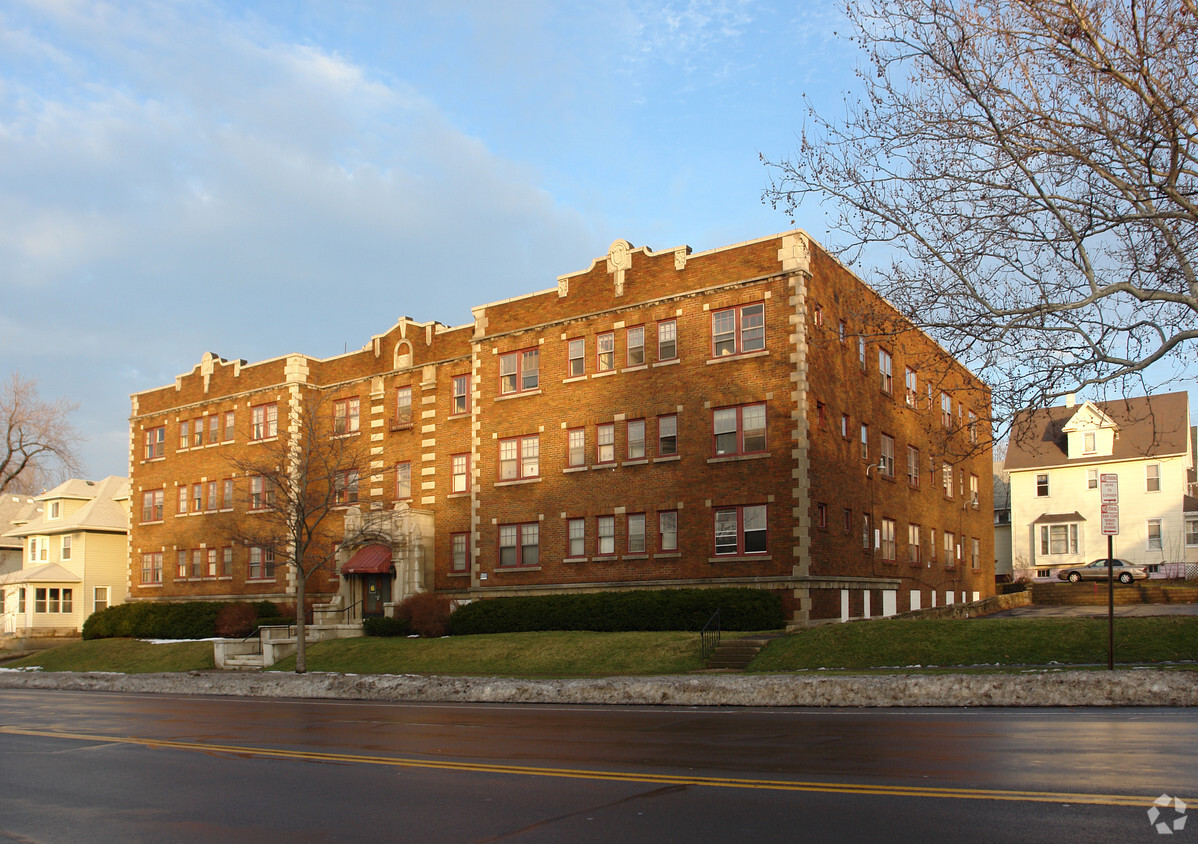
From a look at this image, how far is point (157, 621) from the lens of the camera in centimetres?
4472

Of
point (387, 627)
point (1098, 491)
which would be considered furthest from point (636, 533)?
point (1098, 491)

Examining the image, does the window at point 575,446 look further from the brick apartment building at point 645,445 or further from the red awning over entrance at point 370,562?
the red awning over entrance at point 370,562

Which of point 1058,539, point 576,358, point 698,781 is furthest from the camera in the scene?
point 1058,539

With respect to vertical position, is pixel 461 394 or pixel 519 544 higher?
pixel 461 394

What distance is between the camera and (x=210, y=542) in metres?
48.0

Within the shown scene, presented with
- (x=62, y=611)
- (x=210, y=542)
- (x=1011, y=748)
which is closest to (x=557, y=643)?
(x=1011, y=748)

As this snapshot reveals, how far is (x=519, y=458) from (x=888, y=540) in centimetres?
1384

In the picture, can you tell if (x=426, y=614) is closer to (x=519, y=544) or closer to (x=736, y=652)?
(x=519, y=544)

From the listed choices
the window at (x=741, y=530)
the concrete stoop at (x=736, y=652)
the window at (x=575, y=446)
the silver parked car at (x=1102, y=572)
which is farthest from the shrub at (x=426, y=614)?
the silver parked car at (x=1102, y=572)

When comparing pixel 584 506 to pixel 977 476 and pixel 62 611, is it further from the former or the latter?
pixel 62 611

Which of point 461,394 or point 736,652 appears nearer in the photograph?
point 736,652

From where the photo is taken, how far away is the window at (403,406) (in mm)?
42000

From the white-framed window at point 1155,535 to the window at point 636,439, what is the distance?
121ft

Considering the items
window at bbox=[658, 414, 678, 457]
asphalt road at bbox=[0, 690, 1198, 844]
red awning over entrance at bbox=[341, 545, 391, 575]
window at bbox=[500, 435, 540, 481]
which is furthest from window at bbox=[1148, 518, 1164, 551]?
asphalt road at bbox=[0, 690, 1198, 844]
